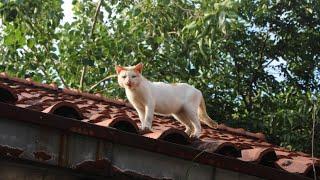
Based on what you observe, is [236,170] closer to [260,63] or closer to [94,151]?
[94,151]

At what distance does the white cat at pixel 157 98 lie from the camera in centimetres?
477

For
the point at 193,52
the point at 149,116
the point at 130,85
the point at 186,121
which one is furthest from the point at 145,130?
the point at 193,52

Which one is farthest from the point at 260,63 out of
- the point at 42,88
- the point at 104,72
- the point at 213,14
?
the point at 42,88

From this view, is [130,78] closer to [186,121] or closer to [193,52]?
[186,121]

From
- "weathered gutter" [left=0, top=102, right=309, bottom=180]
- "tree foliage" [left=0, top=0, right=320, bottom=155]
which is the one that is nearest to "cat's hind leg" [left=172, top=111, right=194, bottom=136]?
"weathered gutter" [left=0, top=102, right=309, bottom=180]

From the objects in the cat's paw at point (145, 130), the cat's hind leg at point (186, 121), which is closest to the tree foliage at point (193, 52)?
the cat's hind leg at point (186, 121)

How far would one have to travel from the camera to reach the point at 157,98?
4895 mm

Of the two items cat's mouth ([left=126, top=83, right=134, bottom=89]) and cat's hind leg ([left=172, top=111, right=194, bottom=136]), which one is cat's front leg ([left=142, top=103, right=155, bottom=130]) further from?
cat's hind leg ([left=172, top=111, right=194, bottom=136])

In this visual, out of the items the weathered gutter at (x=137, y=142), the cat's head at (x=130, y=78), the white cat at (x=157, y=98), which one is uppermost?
the cat's head at (x=130, y=78)

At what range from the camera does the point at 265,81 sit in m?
11.5

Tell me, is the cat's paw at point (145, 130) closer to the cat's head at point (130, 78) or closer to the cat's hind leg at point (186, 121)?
the cat's head at point (130, 78)

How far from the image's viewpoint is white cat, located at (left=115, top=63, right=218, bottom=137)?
477 centimetres

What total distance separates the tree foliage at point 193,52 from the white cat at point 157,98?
3110mm

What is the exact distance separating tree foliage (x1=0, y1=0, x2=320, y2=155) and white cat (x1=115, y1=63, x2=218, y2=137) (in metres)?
3.11
